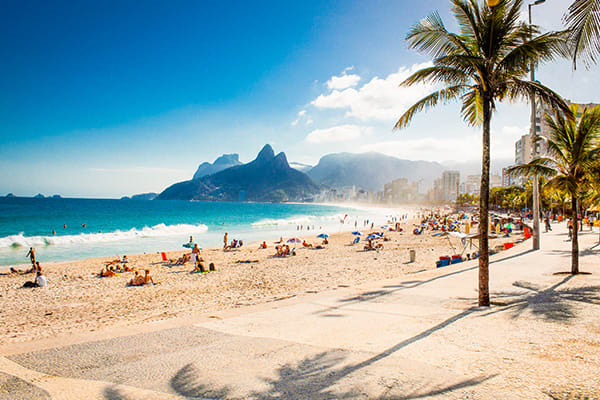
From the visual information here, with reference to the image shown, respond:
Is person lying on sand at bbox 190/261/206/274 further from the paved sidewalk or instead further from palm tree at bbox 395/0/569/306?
palm tree at bbox 395/0/569/306

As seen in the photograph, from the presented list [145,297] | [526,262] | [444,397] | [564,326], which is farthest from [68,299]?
[526,262]

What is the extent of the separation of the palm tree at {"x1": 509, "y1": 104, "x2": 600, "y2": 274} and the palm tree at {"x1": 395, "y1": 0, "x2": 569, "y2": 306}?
297 cm

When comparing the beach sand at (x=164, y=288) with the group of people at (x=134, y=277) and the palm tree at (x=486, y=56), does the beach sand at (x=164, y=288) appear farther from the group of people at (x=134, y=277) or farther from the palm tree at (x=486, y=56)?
the palm tree at (x=486, y=56)

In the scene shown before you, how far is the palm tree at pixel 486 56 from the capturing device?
549cm

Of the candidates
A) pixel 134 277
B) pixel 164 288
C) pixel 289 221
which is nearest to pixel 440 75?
pixel 164 288

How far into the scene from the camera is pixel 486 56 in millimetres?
5812

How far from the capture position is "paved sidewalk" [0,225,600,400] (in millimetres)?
3086

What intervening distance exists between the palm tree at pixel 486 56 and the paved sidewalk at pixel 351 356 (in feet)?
5.09

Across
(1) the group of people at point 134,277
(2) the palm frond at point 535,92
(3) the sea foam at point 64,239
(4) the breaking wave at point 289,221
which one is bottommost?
(4) the breaking wave at point 289,221

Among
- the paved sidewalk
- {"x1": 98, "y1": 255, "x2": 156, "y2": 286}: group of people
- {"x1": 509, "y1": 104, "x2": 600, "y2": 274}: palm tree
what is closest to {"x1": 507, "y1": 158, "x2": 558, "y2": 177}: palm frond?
{"x1": 509, "y1": 104, "x2": 600, "y2": 274}: palm tree

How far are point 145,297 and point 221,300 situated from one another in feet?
11.5

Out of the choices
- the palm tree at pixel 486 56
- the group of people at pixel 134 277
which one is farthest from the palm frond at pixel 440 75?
the group of people at pixel 134 277

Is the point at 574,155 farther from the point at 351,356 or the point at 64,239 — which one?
the point at 64,239

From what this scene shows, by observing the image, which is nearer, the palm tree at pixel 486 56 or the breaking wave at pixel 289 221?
the palm tree at pixel 486 56
